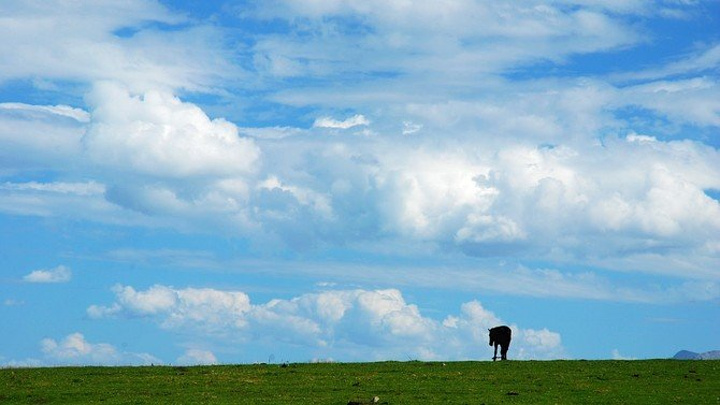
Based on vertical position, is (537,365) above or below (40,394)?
above

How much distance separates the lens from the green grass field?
44.1m

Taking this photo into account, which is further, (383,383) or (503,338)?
(503,338)

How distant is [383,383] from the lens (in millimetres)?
48906

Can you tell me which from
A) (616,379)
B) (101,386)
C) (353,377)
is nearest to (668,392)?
(616,379)

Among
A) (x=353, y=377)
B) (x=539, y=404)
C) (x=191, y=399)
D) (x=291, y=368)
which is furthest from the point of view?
(x=291, y=368)

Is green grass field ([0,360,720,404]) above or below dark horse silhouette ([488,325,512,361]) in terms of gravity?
below

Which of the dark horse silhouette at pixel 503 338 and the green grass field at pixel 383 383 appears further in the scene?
the dark horse silhouette at pixel 503 338

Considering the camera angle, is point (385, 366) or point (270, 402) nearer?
point (270, 402)

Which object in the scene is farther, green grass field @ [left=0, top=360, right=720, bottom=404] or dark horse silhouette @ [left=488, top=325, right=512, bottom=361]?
dark horse silhouette @ [left=488, top=325, right=512, bottom=361]

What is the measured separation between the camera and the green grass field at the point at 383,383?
44062mm

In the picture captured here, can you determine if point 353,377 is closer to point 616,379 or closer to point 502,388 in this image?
point 502,388

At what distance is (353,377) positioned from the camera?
169 feet

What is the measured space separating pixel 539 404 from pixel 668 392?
7784 mm

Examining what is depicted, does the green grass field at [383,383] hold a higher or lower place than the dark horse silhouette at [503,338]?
lower
